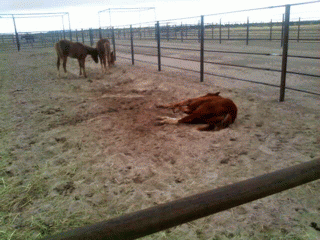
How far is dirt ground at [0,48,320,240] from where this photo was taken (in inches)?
88.7

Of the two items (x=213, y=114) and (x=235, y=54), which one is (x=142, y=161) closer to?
(x=213, y=114)

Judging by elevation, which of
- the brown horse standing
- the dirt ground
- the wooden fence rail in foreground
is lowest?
Result: the dirt ground

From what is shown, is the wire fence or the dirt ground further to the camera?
the wire fence

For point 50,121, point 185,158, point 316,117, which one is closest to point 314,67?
point 316,117

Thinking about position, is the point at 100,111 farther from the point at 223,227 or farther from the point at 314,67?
the point at 314,67

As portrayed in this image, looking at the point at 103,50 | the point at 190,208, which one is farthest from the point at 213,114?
the point at 103,50

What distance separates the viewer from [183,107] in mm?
5168

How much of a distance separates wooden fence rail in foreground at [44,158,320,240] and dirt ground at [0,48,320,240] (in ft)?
3.65

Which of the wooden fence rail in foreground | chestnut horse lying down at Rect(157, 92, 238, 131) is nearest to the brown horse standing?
chestnut horse lying down at Rect(157, 92, 238, 131)

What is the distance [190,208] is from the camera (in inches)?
37.4

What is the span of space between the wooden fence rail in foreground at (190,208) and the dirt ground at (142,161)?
3.65ft

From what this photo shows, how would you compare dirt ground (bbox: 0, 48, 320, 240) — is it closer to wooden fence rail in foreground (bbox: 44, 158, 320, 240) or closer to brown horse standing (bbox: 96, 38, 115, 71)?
wooden fence rail in foreground (bbox: 44, 158, 320, 240)

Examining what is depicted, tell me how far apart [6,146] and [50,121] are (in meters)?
1.12

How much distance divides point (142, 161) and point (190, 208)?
2.37 meters
